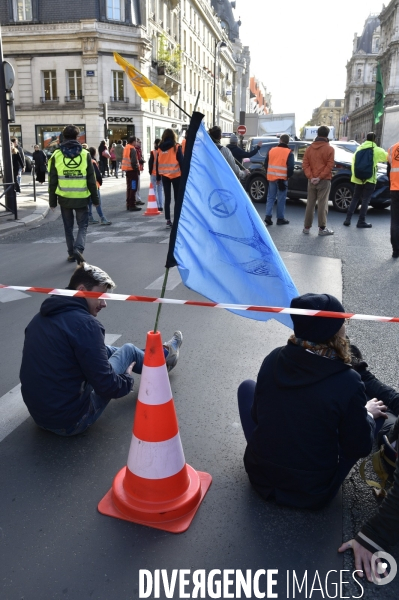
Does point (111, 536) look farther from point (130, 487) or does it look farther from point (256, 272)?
point (256, 272)

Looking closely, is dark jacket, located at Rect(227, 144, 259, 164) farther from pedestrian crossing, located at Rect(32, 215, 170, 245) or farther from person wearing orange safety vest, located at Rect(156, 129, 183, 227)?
person wearing orange safety vest, located at Rect(156, 129, 183, 227)

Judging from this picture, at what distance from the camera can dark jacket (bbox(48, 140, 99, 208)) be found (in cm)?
752

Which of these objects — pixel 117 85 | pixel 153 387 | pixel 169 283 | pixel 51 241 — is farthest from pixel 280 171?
pixel 117 85

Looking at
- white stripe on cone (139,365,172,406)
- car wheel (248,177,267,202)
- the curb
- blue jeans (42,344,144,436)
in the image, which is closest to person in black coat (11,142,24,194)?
the curb

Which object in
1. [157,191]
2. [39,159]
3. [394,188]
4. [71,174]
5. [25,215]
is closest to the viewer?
[71,174]

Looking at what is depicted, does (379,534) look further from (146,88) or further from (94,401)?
(146,88)

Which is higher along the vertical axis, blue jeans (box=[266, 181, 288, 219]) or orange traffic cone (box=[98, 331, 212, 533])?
blue jeans (box=[266, 181, 288, 219])

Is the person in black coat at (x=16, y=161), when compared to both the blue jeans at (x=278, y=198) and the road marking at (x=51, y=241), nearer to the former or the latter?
the road marking at (x=51, y=241)

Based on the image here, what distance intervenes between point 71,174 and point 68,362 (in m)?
5.19

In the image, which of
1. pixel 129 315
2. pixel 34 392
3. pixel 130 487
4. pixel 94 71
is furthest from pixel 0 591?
pixel 94 71

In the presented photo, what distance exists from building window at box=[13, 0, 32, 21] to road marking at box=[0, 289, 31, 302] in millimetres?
39915

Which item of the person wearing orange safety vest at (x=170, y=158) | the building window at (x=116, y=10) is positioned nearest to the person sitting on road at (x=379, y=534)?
the person wearing orange safety vest at (x=170, y=158)

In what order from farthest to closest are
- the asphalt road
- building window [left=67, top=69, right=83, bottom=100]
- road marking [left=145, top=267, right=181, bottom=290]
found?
building window [left=67, top=69, right=83, bottom=100]
road marking [left=145, top=267, right=181, bottom=290]
the asphalt road

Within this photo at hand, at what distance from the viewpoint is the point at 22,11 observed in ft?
129
